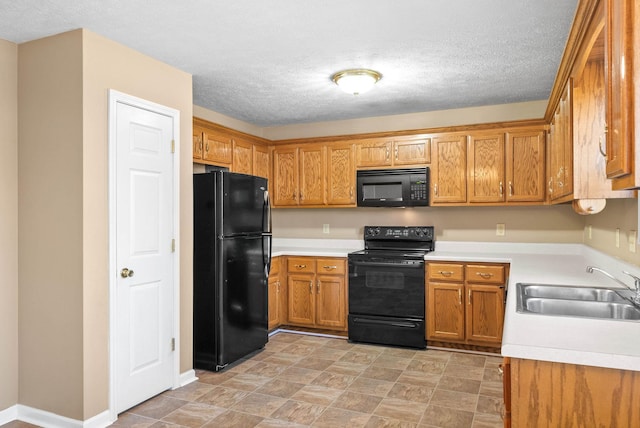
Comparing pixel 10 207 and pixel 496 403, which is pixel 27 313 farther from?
pixel 496 403

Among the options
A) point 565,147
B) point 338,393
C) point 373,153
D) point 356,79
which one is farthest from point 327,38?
point 338,393

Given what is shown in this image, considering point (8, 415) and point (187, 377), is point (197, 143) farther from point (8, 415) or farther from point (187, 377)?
point (8, 415)

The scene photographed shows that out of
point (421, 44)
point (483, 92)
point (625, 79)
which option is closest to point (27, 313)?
point (421, 44)

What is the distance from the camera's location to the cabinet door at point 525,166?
4.22 metres

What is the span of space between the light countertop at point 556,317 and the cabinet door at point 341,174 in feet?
1.98

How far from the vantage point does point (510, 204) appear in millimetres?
4355

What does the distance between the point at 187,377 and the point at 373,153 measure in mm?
2852

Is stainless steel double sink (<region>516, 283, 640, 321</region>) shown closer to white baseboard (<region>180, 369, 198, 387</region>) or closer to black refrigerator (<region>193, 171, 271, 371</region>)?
black refrigerator (<region>193, 171, 271, 371</region>)

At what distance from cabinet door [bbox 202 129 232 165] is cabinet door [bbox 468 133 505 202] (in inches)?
95.3

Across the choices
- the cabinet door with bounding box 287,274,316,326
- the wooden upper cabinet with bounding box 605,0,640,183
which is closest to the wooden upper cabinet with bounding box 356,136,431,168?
the cabinet door with bounding box 287,274,316,326

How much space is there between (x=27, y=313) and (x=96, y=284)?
56 centimetres

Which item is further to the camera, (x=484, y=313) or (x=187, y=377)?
(x=484, y=313)

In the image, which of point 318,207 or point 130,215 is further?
point 318,207

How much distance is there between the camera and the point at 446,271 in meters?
4.23
